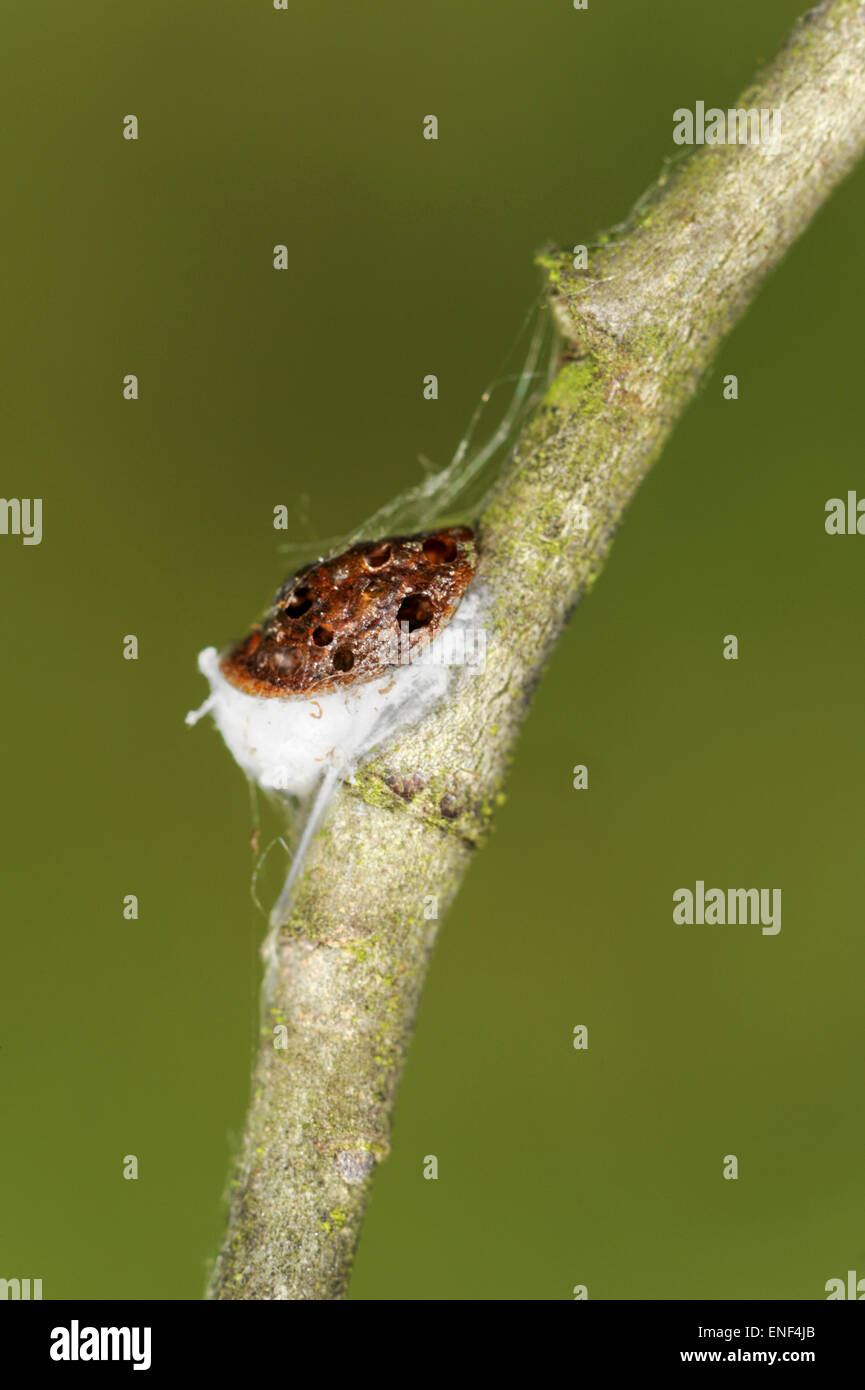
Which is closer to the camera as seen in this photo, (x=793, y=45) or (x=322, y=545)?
(x=793, y=45)

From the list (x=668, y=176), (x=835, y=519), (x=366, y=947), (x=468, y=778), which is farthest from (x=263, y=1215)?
(x=835, y=519)

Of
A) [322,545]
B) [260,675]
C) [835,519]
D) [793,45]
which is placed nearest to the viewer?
[793,45]

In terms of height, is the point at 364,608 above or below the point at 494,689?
above

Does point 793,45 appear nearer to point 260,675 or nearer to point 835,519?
point 260,675
